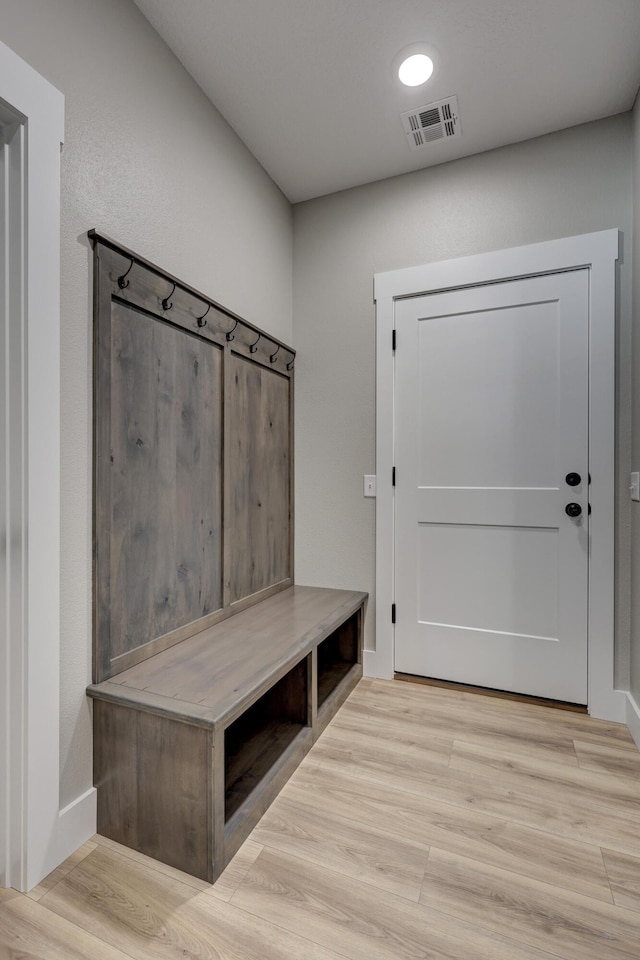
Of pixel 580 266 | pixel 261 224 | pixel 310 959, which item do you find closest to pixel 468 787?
pixel 310 959

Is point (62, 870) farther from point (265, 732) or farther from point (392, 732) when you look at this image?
point (392, 732)

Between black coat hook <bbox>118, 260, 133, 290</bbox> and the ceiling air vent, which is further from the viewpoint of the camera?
the ceiling air vent

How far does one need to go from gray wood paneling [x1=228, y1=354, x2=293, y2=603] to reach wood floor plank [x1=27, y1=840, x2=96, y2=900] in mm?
956

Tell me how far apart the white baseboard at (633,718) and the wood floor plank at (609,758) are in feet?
0.17

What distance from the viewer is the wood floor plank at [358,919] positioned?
3.42ft

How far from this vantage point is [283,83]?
1.93 metres

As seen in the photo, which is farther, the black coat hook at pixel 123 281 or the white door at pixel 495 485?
the white door at pixel 495 485

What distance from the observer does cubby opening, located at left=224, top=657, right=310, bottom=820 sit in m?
1.58

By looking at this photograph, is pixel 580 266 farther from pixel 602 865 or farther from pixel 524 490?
pixel 602 865

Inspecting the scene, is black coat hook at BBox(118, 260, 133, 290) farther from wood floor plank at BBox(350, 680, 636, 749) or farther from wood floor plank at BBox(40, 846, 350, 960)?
wood floor plank at BBox(350, 680, 636, 749)

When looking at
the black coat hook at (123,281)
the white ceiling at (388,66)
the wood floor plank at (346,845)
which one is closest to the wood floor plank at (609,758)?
the wood floor plank at (346,845)

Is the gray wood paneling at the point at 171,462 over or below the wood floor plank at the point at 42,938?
over

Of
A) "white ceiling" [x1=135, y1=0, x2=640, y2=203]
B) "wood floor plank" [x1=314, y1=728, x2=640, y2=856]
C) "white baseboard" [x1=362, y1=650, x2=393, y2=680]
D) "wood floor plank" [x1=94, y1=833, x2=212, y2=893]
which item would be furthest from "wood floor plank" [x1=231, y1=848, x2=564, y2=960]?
"white ceiling" [x1=135, y1=0, x2=640, y2=203]

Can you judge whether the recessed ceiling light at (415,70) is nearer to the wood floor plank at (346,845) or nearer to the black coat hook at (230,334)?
the black coat hook at (230,334)
